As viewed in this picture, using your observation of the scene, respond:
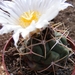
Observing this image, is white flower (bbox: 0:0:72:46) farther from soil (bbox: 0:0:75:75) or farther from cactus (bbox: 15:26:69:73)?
soil (bbox: 0:0:75:75)

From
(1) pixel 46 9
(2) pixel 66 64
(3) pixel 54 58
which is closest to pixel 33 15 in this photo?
(1) pixel 46 9

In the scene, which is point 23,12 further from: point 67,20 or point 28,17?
point 67,20

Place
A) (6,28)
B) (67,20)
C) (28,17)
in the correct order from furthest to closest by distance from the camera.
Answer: (67,20)
(28,17)
(6,28)

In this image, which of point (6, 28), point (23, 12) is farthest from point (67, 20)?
point (6, 28)

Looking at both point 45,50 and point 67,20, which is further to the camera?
point 67,20

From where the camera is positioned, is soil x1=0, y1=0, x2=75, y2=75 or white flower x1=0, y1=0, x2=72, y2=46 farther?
soil x1=0, y1=0, x2=75, y2=75

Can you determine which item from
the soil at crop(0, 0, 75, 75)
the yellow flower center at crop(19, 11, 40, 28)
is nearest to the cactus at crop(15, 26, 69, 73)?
the yellow flower center at crop(19, 11, 40, 28)

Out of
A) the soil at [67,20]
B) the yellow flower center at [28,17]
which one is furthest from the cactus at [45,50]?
the soil at [67,20]
